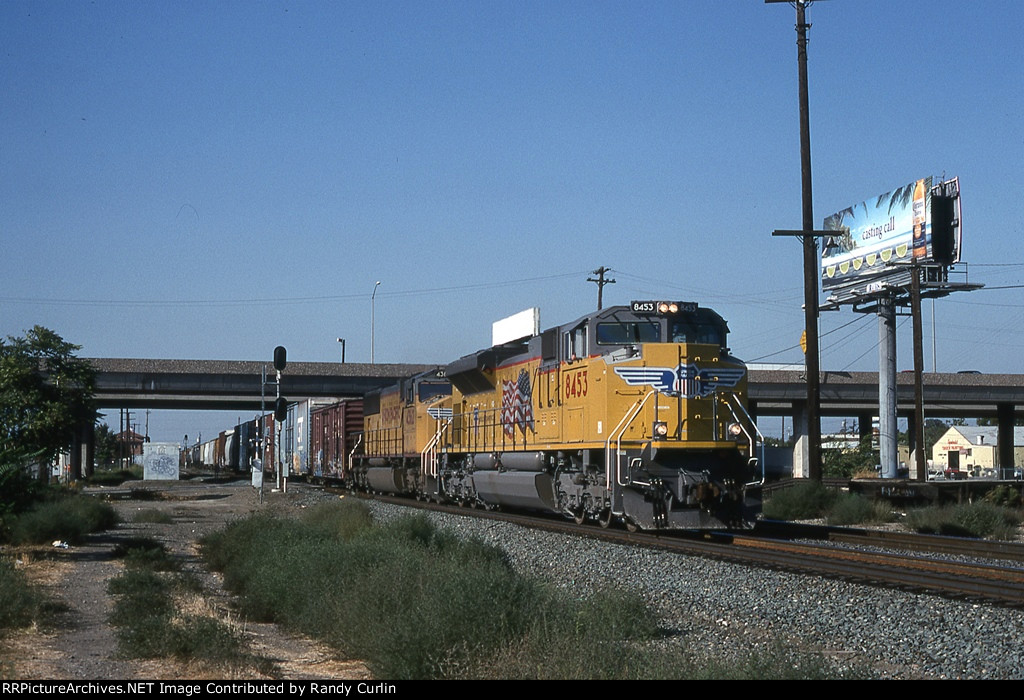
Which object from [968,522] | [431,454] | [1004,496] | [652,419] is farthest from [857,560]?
[1004,496]

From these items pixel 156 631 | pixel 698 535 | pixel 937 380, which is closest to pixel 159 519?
pixel 698 535

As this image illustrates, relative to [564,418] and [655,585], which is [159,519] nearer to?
[564,418]

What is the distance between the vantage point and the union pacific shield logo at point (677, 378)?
55.6ft

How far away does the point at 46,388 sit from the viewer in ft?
115

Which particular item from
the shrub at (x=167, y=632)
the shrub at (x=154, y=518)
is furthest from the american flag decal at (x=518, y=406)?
the shrub at (x=167, y=632)

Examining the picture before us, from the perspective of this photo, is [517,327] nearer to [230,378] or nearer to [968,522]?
[968,522]

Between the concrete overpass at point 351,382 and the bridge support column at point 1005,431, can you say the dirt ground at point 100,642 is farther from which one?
the bridge support column at point 1005,431

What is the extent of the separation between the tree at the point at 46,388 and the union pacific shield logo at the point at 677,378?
20.1 meters

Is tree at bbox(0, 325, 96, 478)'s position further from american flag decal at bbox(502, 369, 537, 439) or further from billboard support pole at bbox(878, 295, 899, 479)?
billboard support pole at bbox(878, 295, 899, 479)

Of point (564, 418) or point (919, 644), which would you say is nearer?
point (919, 644)

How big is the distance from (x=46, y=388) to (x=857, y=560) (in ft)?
94.4

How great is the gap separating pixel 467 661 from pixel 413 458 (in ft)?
75.4

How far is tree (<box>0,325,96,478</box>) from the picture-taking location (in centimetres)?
3241

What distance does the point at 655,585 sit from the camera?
11961 mm
